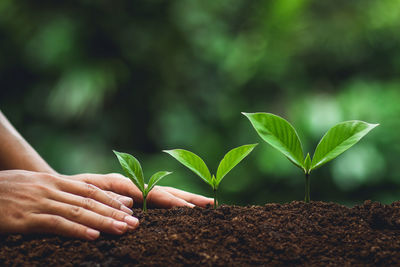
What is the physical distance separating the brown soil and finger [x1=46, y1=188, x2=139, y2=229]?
0.03 metres

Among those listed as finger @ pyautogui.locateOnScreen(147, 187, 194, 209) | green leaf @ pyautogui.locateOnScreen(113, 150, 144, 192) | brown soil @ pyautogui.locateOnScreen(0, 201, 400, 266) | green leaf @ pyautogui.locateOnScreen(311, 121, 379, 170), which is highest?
green leaf @ pyautogui.locateOnScreen(311, 121, 379, 170)

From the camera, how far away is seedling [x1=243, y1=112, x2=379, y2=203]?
0.83m

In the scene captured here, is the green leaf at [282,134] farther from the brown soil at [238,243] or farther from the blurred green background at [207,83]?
the blurred green background at [207,83]

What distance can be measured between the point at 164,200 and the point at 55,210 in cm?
30

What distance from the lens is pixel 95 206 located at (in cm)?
82

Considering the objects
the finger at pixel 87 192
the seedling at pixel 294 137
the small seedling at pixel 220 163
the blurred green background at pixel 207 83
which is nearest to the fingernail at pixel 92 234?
the finger at pixel 87 192

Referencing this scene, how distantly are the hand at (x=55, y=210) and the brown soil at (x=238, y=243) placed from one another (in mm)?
20

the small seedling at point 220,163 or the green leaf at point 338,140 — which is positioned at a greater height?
the green leaf at point 338,140

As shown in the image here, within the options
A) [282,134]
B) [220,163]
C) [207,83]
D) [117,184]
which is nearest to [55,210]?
[117,184]

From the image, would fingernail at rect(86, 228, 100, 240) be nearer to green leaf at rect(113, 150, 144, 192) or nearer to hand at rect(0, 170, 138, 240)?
hand at rect(0, 170, 138, 240)

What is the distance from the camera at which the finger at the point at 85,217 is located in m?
0.78

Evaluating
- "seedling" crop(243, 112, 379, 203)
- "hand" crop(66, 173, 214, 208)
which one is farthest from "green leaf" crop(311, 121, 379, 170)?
"hand" crop(66, 173, 214, 208)

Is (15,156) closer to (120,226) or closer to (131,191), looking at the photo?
(131,191)

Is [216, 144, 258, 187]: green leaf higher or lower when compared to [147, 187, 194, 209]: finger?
higher
